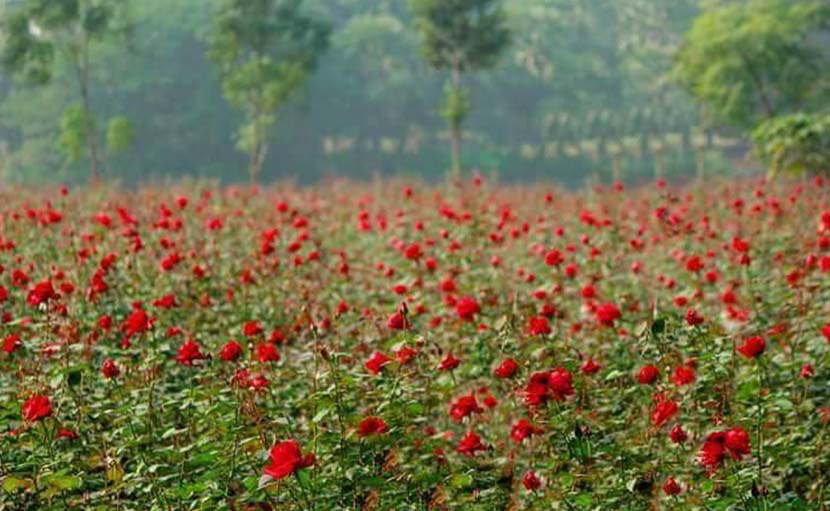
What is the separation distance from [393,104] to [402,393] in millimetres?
44939

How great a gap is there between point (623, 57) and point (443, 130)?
10674mm

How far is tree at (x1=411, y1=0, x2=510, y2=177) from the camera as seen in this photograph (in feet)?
80.8

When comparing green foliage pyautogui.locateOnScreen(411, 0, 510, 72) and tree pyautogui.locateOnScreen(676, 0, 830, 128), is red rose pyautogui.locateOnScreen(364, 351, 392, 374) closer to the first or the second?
green foliage pyautogui.locateOnScreen(411, 0, 510, 72)

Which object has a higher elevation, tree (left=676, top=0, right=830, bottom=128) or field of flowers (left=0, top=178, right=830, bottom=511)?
tree (left=676, top=0, right=830, bottom=128)

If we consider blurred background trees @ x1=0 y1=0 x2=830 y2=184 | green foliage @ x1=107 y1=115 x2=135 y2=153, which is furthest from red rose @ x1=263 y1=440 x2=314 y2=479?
blurred background trees @ x1=0 y1=0 x2=830 y2=184

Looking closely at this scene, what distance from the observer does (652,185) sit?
50.8ft

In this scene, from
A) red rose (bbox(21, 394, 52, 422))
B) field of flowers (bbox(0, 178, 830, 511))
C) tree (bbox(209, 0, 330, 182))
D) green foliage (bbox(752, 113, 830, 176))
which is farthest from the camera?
tree (bbox(209, 0, 330, 182))

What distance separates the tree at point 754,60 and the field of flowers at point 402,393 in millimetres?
21278

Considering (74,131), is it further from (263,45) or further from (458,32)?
(458,32)

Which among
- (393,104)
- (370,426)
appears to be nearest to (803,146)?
(370,426)

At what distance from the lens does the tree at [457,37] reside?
24625 mm

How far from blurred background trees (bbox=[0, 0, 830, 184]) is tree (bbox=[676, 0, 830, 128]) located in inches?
82.9

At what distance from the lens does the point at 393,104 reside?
47.6m

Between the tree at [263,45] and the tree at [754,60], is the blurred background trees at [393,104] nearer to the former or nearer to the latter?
the tree at [754,60]
